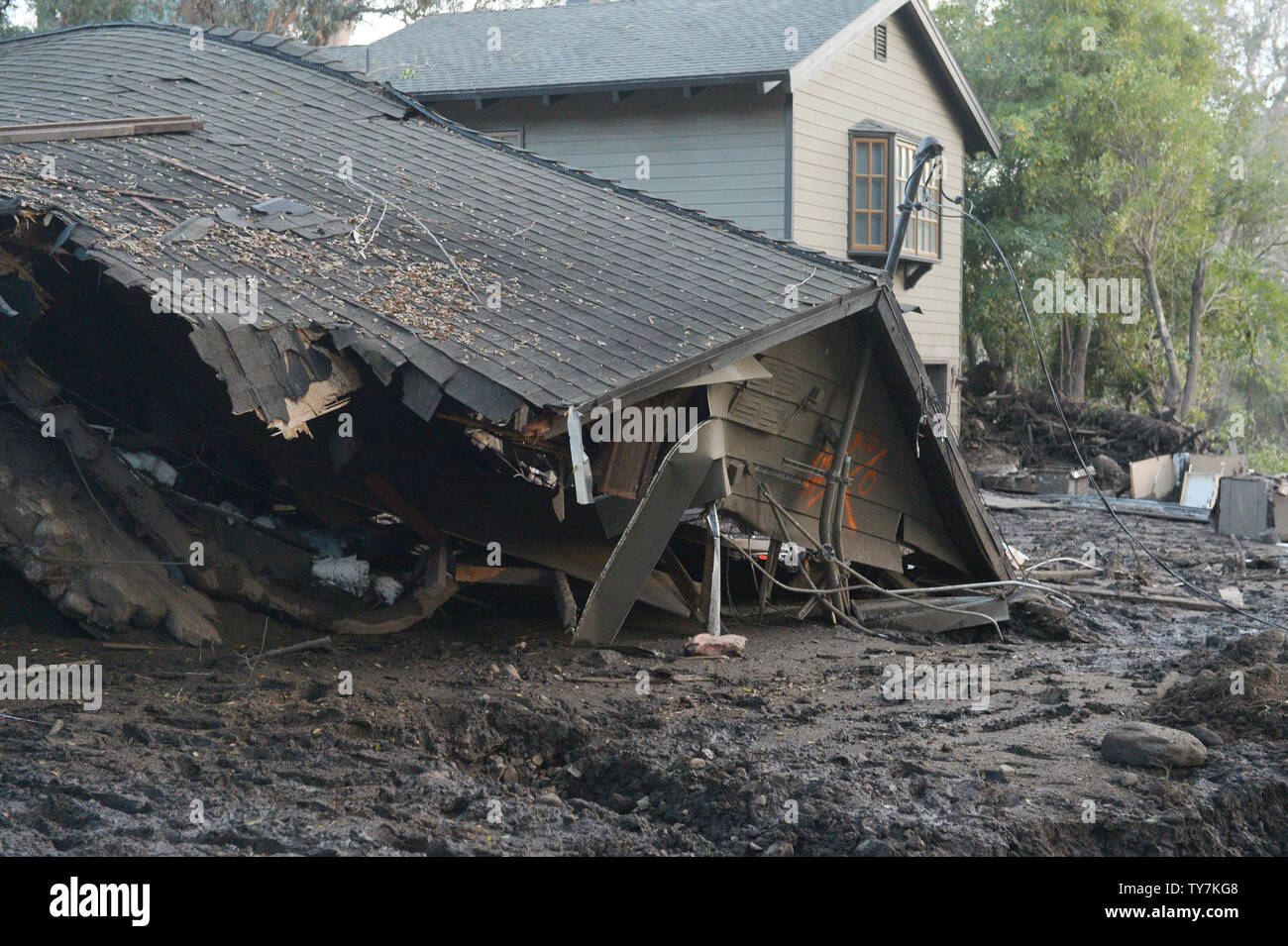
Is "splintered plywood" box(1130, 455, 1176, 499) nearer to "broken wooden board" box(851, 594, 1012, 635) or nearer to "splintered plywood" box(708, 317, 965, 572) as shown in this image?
"splintered plywood" box(708, 317, 965, 572)

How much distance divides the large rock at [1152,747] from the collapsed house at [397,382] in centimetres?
337

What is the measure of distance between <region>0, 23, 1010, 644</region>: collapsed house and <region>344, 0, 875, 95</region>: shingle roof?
6.97 metres

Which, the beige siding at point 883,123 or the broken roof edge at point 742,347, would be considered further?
the beige siding at point 883,123

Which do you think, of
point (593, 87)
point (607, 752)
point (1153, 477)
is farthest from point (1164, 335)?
point (607, 752)

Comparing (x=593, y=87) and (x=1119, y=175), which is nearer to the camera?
(x=593, y=87)

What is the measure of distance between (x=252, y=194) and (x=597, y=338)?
3.22m

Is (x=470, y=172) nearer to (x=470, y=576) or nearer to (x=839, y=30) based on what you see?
(x=470, y=576)

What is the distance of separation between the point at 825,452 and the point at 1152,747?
4549mm

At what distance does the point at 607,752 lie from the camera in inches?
253

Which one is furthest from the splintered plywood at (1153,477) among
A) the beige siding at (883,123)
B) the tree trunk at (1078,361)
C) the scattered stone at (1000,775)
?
the scattered stone at (1000,775)

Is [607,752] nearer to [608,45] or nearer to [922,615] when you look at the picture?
[922,615]

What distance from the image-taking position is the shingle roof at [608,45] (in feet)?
59.8

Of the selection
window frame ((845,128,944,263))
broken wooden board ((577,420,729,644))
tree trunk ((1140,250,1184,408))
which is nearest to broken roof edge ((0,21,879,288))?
broken wooden board ((577,420,729,644))

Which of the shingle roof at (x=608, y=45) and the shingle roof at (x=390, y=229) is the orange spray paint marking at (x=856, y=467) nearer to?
the shingle roof at (x=390, y=229)
